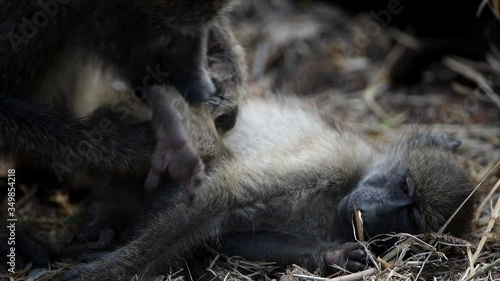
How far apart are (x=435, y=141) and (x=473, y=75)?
7.08 ft

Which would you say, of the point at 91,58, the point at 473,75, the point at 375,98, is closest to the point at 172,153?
the point at 91,58

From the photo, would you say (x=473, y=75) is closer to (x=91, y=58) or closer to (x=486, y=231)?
(x=486, y=231)

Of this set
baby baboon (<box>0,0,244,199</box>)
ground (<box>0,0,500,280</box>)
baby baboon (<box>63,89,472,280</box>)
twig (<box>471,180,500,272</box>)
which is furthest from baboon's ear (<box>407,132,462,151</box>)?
baby baboon (<box>0,0,244,199</box>)

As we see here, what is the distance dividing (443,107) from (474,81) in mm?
415

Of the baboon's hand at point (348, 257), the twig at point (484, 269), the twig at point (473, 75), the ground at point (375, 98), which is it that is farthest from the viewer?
the twig at point (473, 75)

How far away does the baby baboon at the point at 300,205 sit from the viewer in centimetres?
356

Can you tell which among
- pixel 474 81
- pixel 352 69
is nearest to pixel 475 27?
pixel 474 81

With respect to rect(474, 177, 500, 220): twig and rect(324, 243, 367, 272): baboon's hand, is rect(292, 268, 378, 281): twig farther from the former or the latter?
rect(474, 177, 500, 220): twig

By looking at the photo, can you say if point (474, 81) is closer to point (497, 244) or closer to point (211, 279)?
point (497, 244)

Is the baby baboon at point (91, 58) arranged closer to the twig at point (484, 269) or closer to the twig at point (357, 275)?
the twig at point (357, 275)

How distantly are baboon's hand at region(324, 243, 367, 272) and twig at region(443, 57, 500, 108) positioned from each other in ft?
8.52

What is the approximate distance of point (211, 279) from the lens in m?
3.59

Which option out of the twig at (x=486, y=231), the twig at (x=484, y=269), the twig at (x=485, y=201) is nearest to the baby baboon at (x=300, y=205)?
the twig at (x=486, y=231)

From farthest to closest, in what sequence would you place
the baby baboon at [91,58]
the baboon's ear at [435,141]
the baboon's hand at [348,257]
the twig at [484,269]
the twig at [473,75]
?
the twig at [473,75] < the baboon's ear at [435,141] < the baby baboon at [91,58] < the baboon's hand at [348,257] < the twig at [484,269]
